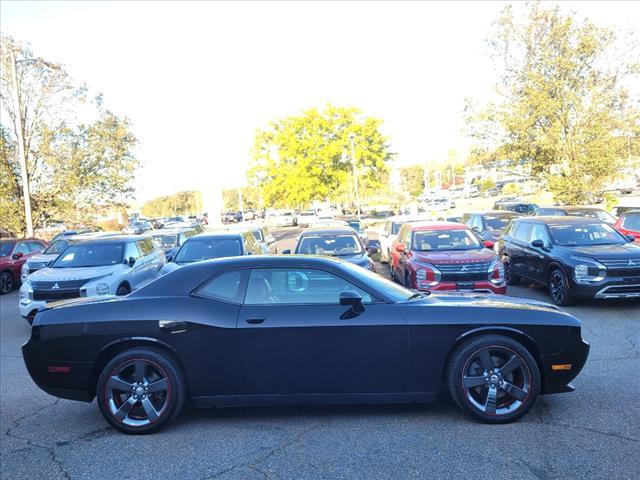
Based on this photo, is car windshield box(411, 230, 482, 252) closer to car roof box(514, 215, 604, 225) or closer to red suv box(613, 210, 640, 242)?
car roof box(514, 215, 604, 225)

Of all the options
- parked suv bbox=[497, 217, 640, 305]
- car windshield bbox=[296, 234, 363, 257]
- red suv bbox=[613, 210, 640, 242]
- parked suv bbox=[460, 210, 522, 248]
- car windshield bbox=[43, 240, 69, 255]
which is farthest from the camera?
parked suv bbox=[460, 210, 522, 248]

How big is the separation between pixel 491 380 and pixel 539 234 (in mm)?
7299

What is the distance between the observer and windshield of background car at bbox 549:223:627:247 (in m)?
10.0

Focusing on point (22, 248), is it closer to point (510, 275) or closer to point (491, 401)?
point (510, 275)

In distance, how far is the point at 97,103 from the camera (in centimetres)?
2814

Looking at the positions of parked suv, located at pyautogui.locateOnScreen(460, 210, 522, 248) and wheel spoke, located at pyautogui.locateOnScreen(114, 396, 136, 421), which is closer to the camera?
wheel spoke, located at pyautogui.locateOnScreen(114, 396, 136, 421)

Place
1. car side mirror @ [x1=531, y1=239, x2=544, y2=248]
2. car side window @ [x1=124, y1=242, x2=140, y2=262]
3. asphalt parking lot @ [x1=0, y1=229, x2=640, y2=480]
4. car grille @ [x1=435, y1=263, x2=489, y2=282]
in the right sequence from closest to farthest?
asphalt parking lot @ [x1=0, y1=229, x2=640, y2=480], car grille @ [x1=435, y1=263, x2=489, y2=282], car side mirror @ [x1=531, y1=239, x2=544, y2=248], car side window @ [x1=124, y1=242, x2=140, y2=262]

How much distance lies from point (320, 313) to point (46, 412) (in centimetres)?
303

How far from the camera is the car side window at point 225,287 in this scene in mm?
4656

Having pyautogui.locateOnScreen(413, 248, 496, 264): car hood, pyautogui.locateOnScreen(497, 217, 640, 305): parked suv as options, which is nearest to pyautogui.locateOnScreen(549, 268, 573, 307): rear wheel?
pyautogui.locateOnScreen(497, 217, 640, 305): parked suv

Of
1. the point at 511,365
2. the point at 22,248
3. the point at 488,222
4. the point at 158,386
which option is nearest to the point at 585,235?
the point at 511,365

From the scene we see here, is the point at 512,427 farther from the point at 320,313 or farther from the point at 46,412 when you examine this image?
the point at 46,412

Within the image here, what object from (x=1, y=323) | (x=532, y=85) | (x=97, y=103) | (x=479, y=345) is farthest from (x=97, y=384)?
(x=97, y=103)

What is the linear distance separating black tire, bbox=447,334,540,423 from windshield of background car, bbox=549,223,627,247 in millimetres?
6421
